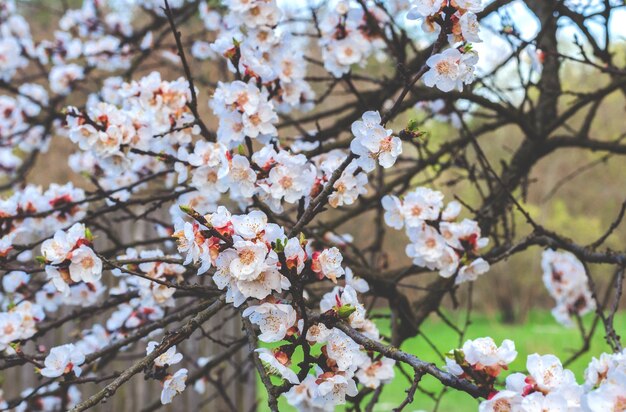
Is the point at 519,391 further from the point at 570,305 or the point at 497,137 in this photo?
the point at 497,137

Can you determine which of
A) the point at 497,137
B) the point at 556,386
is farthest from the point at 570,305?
the point at 497,137

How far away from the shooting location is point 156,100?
199 centimetres

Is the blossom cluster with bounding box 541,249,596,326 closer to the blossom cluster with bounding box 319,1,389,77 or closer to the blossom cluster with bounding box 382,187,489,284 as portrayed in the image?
the blossom cluster with bounding box 382,187,489,284

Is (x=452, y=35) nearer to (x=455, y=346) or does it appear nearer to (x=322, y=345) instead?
(x=322, y=345)

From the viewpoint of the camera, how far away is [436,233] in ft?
6.42

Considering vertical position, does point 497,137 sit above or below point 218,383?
above

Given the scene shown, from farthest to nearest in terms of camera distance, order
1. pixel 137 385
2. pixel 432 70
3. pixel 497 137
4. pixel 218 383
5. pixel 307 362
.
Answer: pixel 497 137 < pixel 137 385 < pixel 218 383 < pixel 432 70 < pixel 307 362

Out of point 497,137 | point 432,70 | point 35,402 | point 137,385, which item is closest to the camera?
point 432,70

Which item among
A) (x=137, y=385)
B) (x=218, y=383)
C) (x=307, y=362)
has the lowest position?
(x=307, y=362)

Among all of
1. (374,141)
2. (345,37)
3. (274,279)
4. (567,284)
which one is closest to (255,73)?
(345,37)

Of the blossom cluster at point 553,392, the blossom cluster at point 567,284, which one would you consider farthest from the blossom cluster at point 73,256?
the blossom cluster at point 567,284

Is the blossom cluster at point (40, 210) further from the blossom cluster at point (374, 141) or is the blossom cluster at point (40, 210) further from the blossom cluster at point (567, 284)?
the blossom cluster at point (567, 284)

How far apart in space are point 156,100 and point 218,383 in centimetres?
126

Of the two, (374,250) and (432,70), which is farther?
(374,250)
